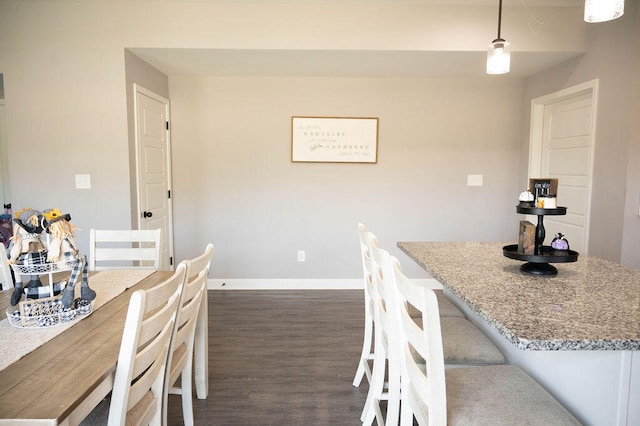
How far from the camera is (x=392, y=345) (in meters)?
1.35

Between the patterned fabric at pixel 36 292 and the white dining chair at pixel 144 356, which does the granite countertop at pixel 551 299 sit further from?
the patterned fabric at pixel 36 292

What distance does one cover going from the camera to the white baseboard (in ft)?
13.1

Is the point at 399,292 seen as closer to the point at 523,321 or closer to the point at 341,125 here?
the point at 523,321

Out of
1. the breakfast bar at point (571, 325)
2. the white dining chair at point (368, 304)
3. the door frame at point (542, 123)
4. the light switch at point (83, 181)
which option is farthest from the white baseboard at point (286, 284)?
the breakfast bar at point (571, 325)

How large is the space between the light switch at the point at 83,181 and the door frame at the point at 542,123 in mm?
4307

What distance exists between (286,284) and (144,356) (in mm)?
3016

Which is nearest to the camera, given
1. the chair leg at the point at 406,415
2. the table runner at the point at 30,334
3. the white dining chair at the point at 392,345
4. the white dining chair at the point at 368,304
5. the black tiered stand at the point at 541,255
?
the table runner at the point at 30,334

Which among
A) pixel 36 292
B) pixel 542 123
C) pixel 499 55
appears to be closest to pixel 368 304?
pixel 36 292

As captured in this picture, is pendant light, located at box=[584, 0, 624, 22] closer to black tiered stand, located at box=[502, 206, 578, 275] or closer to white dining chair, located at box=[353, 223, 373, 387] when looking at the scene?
black tiered stand, located at box=[502, 206, 578, 275]

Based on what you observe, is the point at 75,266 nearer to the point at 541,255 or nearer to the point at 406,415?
the point at 406,415

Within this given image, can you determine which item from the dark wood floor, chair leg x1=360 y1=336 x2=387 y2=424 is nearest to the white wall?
the dark wood floor

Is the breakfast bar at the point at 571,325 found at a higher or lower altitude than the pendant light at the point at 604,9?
lower

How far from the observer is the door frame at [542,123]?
117 inches

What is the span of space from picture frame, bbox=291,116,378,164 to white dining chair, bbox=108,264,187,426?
9.13ft
